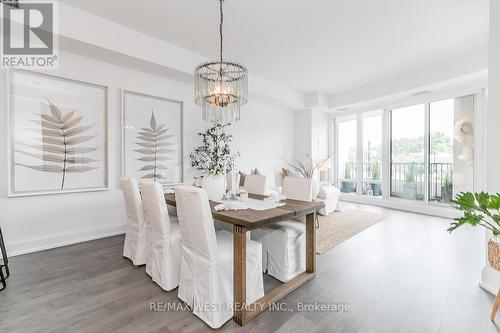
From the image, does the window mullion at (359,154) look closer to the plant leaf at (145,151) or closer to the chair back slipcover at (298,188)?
the chair back slipcover at (298,188)

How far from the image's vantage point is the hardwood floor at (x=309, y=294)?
5.53 ft

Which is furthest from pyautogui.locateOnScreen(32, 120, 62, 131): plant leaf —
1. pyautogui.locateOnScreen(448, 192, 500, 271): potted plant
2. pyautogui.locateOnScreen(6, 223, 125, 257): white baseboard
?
pyautogui.locateOnScreen(448, 192, 500, 271): potted plant

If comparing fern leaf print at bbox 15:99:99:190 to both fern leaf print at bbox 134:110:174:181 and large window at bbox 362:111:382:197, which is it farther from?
large window at bbox 362:111:382:197

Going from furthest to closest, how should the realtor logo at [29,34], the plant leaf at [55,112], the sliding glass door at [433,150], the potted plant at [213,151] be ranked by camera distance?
the sliding glass door at [433,150] < the potted plant at [213,151] < the plant leaf at [55,112] < the realtor logo at [29,34]

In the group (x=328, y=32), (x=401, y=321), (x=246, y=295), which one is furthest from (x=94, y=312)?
(x=328, y=32)

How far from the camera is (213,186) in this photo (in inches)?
105

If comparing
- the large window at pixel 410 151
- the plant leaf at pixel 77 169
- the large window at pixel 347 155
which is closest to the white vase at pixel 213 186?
the plant leaf at pixel 77 169

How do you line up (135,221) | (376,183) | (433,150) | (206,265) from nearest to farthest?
(206,265)
(135,221)
(433,150)
(376,183)

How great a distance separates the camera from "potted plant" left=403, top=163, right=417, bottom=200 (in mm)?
5562

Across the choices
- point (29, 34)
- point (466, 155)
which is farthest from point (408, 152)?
point (29, 34)

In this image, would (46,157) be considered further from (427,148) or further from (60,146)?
(427,148)

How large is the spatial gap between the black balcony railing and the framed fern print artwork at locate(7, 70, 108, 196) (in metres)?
6.16

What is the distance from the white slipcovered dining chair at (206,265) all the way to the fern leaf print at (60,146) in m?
2.37

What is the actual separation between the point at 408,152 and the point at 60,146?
22.2ft
